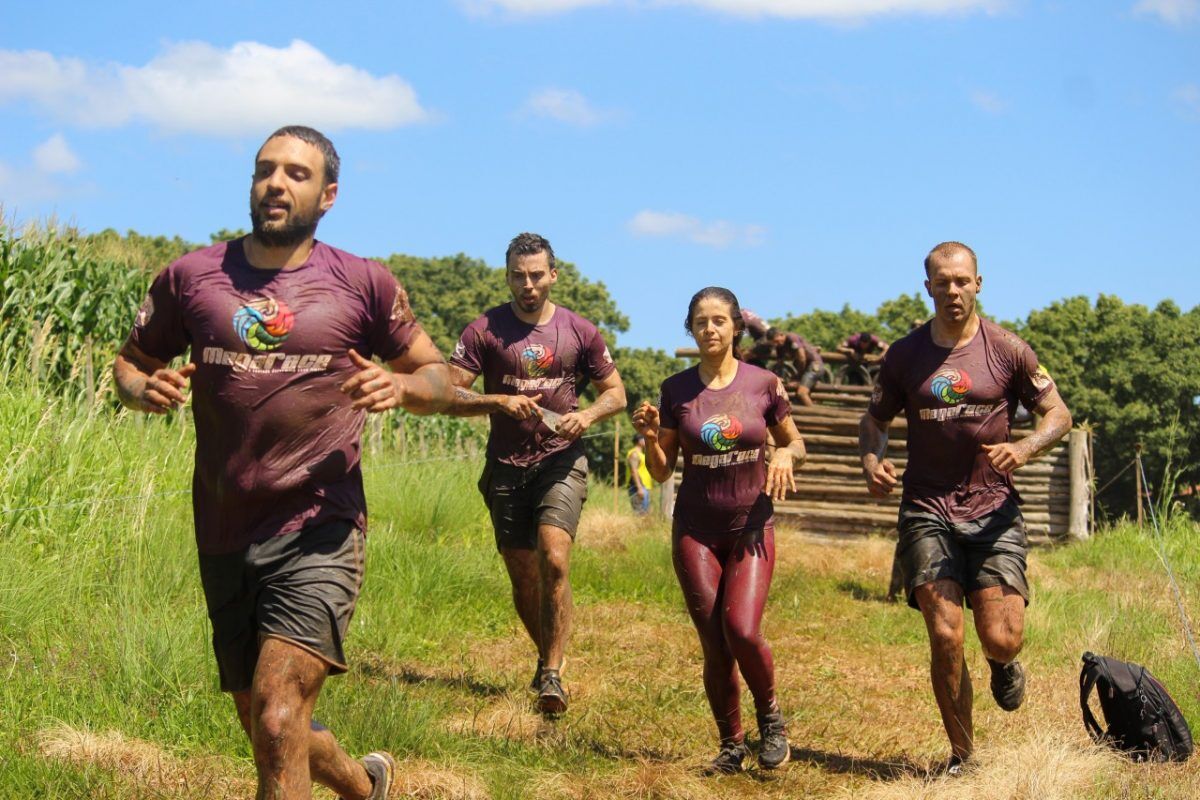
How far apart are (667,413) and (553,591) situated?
1373mm

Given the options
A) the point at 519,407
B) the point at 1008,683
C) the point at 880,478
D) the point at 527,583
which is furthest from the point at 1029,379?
the point at 527,583

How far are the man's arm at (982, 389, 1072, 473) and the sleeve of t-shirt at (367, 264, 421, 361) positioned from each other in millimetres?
2766

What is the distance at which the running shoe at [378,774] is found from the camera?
5004mm

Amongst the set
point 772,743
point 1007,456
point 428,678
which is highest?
point 1007,456

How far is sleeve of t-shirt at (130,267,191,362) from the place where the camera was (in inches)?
179

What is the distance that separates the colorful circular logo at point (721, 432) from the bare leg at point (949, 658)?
44.7 inches

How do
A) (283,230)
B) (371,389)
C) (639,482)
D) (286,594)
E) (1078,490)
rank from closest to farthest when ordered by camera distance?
(371,389)
(286,594)
(283,230)
(1078,490)
(639,482)

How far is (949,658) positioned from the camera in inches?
240

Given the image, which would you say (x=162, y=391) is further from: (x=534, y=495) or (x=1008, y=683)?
(x=1008, y=683)

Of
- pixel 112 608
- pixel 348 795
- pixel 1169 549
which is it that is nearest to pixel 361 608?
pixel 112 608

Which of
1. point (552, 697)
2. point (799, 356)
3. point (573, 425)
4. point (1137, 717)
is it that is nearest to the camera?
point (1137, 717)

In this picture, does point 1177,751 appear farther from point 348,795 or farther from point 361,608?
point 361,608

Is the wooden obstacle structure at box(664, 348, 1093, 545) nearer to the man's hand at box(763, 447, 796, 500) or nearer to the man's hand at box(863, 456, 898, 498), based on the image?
the man's hand at box(763, 447, 796, 500)

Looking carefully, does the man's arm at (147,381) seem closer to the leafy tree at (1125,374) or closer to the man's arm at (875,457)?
the man's arm at (875,457)
